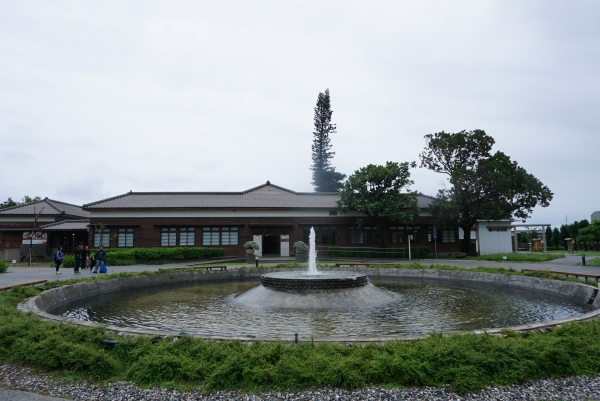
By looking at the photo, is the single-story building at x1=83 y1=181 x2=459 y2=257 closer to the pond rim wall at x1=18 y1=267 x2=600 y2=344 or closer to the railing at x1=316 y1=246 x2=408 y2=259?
the railing at x1=316 y1=246 x2=408 y2=259

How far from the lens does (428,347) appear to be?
20.5 feet

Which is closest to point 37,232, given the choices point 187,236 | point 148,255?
point 187,236

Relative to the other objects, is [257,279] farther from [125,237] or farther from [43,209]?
[43,209]

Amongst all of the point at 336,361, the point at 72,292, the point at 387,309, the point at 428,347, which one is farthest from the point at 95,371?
the point at 72,292

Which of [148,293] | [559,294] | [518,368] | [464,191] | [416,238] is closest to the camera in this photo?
[518,368]

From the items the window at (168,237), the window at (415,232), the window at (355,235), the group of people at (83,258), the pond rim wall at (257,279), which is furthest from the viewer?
the window at (415,232)

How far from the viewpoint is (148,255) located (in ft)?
103

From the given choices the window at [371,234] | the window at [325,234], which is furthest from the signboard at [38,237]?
the window at [371,234]

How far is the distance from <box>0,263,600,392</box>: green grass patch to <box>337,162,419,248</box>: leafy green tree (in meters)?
28.7

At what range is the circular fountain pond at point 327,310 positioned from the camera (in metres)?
9.66

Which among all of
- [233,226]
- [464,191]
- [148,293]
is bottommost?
[148,293]

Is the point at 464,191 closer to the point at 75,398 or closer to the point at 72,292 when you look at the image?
the point at 72,292

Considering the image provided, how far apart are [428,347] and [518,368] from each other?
124 centimetres

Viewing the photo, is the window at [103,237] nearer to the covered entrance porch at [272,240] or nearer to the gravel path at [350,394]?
the covered entrance porch at [272,240]
